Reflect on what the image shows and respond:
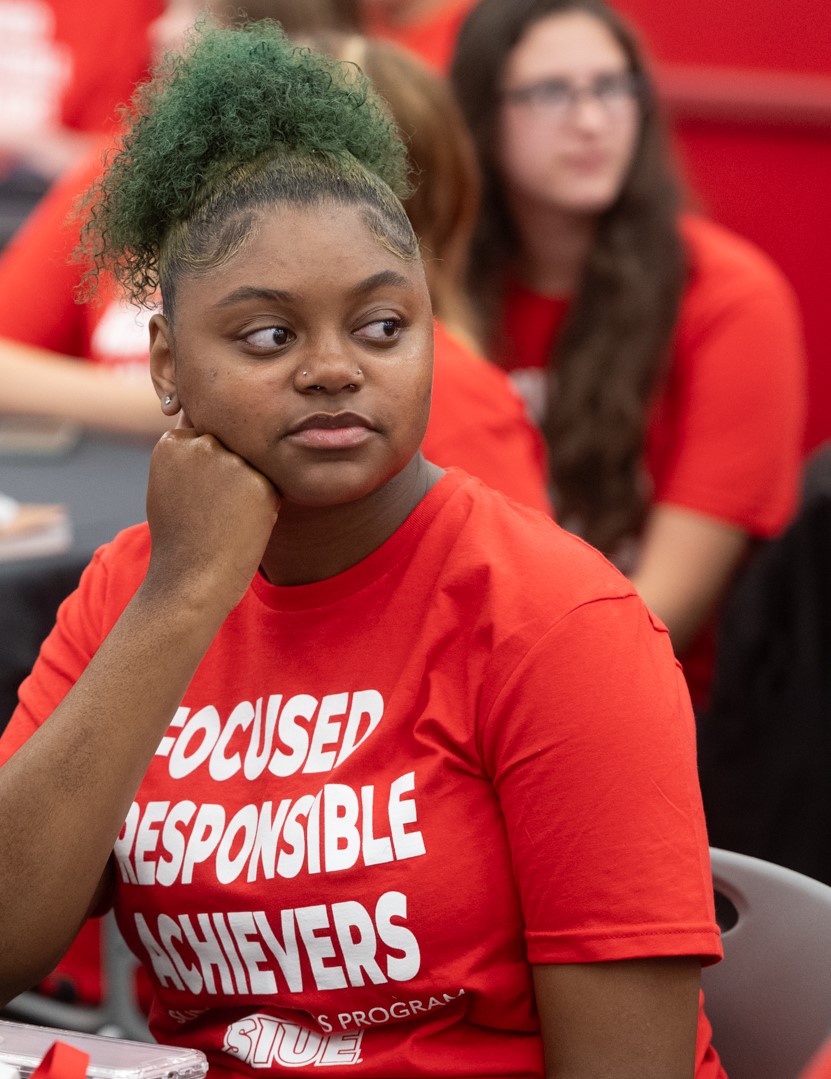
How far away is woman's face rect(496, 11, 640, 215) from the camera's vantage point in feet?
8.36

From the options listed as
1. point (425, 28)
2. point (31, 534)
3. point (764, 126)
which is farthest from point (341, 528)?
point (764, 126)

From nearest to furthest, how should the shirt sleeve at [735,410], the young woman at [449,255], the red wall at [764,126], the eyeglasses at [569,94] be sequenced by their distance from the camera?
the young woman at [449,255]
the shirt sleeve at [735,410]
the eyeglasses at [569,94]
the red wall at [764,126]

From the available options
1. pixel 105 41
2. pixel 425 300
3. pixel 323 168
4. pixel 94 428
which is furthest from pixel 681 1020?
pixel 105 41

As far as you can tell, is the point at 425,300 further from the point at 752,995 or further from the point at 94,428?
the point at 94,428

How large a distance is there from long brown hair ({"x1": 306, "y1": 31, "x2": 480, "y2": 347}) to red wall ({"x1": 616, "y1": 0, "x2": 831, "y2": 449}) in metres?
2.67

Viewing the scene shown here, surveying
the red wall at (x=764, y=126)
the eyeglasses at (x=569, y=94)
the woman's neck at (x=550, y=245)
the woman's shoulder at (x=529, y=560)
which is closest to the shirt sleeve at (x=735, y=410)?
the woman's neck at (x=550, y=245)

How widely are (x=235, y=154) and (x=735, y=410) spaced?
149cm

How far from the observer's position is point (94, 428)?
9.15ft

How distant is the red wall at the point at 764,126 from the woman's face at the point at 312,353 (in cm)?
366

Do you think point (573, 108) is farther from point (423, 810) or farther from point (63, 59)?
point (63, 59)

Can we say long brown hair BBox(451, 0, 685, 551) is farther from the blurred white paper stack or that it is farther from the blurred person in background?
the blurred person in background

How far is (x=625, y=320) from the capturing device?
2479 mm

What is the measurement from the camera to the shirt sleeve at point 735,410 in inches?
95.3

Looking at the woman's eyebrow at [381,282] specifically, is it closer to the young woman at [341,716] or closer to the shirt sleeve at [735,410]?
the young woman at [341,716]
